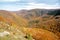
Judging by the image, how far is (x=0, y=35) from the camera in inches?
597

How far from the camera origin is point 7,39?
49.7 feet

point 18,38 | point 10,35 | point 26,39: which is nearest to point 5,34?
point 10,35

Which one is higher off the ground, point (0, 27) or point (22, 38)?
point (0, 27)

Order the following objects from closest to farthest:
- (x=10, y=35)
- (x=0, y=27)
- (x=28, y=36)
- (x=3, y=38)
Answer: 1. (x=3, y=38)
2. (x=10, y=35)
3. (x=0, y=27)
4. (x=28, y=36)

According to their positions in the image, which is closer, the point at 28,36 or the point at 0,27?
the point at 0,27

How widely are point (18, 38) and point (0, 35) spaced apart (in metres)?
2.22

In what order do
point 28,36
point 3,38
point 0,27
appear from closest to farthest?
1. point 3,38
2. point 0,27
3. point 28,36

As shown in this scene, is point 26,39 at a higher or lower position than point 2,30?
lower

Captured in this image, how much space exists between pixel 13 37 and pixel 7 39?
0.99 metres

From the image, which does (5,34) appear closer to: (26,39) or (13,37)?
(13,37)

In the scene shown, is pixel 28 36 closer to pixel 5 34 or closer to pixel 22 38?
pixel 22 38

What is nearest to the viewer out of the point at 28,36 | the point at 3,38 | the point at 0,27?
the point at 3,38

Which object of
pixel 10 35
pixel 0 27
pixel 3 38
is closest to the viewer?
pixel 3 38

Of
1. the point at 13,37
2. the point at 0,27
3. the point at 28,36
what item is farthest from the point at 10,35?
the point at 28,36
